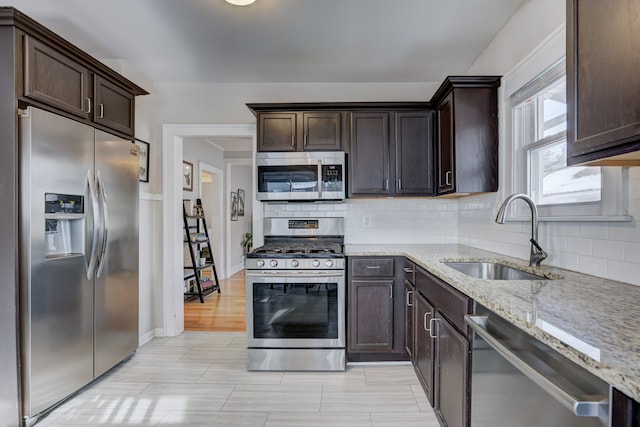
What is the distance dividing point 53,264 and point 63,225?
274mm

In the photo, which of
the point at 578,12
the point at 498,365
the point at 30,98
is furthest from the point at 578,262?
the point at 30,98

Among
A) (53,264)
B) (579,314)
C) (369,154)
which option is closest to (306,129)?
(369,154)

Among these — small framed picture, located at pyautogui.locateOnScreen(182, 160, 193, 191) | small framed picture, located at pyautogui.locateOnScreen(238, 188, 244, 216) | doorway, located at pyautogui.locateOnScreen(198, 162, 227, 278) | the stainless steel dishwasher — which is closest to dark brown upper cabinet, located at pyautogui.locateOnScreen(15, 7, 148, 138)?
small framed picture, located at pyautogui.locateOnScreen(182, 160, 193, 191)

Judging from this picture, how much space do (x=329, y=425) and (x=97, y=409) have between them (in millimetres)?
1452

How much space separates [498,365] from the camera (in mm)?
1220

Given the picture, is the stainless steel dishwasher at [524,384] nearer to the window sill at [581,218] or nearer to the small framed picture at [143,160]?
the window sill at [581,218]

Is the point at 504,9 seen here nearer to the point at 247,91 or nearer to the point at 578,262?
the point at 578,262

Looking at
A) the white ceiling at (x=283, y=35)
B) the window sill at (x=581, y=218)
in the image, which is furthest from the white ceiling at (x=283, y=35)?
the window sill at (x=581, y=218)

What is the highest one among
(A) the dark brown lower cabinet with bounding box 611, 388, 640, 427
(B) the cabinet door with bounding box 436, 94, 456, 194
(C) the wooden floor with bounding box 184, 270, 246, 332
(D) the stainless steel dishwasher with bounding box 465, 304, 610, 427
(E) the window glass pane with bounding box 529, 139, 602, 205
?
(B) the cabinet door with bounding box 436, 94, 456, 194

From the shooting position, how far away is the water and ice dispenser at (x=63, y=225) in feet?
6.55

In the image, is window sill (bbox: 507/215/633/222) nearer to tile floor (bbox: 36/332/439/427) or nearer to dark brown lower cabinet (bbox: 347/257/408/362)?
dark brown lower cabinet (bbox: 347/257/408/362)

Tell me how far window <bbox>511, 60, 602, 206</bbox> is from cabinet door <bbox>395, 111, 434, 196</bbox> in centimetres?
81

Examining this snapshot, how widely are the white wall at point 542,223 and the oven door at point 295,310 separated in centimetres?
124

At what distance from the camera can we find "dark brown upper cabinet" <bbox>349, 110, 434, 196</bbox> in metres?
3.07
